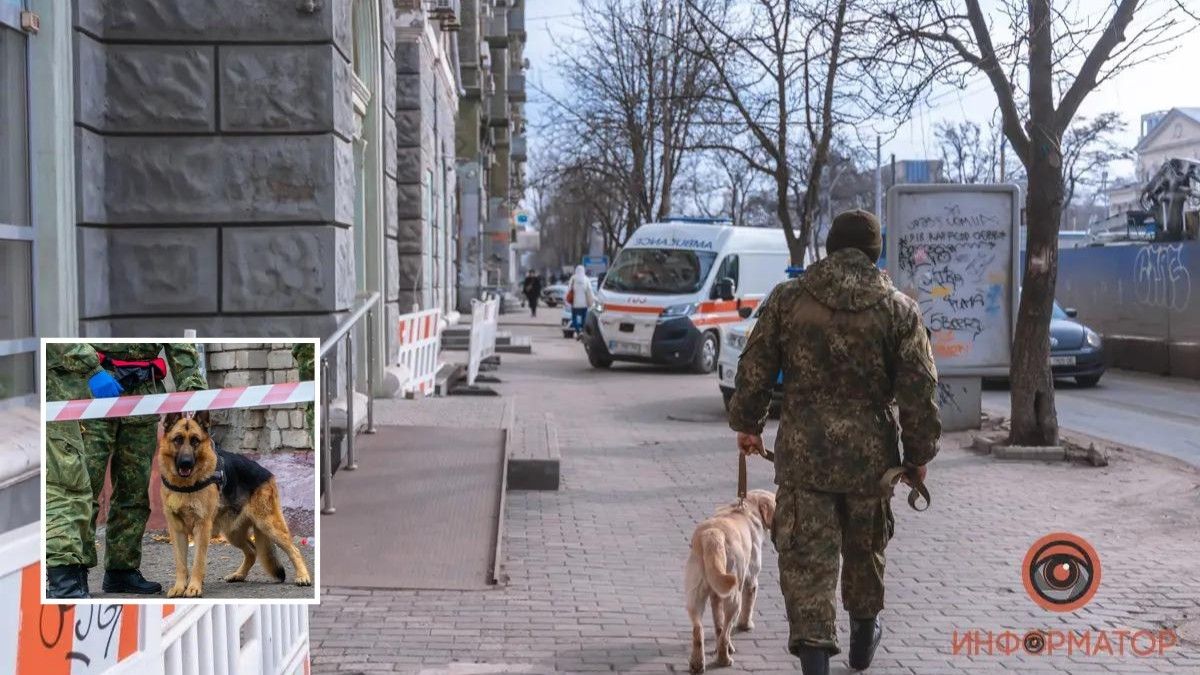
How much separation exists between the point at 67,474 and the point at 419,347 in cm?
1289

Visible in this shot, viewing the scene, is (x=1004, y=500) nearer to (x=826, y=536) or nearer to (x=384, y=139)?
(x=826, y=536)

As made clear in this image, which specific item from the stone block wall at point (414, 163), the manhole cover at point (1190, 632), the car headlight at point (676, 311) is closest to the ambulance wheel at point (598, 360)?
the car headlight at point (676, 311)

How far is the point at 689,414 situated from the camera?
16328 mm

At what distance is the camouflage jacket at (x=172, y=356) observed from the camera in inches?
105

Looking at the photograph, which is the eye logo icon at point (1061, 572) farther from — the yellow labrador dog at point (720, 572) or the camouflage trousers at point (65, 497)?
the camouflage trousers at point (65, 497)

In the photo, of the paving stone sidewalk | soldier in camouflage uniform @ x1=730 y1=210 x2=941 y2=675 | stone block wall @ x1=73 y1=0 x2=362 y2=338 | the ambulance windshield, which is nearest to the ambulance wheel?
→ the ambulance windshield

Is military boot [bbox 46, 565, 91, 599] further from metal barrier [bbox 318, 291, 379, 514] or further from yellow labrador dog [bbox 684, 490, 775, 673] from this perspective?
metal barrier [bbox 318, 291, 379, 514]

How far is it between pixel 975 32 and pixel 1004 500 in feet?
15.6

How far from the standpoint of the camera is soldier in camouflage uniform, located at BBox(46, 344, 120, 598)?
8.46 ft

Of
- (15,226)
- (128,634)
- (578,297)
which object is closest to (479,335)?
(15,226)

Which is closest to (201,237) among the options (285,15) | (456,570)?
(285,15)

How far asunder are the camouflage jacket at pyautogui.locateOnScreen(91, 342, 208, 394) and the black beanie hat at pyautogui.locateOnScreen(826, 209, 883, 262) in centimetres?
323

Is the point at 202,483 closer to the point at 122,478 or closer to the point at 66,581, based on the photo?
the point at 122,478

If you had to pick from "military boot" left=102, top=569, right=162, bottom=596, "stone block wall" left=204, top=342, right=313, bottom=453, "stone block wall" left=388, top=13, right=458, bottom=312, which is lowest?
"military boot" left=102, top=569, right=162, bottom=596
